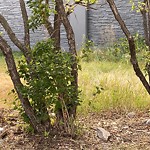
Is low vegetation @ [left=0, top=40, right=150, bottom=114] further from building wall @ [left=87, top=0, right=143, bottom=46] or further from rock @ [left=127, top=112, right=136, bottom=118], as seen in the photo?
building wall @ [left=87, top=0, right=143, bottom=46]

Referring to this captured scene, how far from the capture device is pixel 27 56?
11.4ft

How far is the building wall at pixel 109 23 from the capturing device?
12695mm

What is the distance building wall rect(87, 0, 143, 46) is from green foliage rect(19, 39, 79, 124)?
29.3 feet

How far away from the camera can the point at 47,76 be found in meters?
3.25

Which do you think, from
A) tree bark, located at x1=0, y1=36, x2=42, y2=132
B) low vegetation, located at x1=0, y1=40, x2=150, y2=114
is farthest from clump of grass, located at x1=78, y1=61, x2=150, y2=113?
tree bark, located at x1=0, y1=36, x2=42, y2=132

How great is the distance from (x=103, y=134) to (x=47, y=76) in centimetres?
83

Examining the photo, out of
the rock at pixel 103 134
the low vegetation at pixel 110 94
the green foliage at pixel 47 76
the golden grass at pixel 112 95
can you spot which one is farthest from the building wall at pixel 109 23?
the green foliage at pixel 47 76

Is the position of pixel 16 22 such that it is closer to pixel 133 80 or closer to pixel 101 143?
pixel 133 80

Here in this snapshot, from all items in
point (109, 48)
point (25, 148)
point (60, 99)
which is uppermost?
point (60, 99)

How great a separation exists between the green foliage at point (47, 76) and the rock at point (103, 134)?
440 mm

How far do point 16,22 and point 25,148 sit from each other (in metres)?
11.9

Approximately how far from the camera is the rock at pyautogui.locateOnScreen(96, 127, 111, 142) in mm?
3750

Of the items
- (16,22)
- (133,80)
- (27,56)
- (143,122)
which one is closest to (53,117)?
(27,56)

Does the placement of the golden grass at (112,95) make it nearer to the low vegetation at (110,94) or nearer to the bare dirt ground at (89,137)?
the low vegetation at (110,94)
